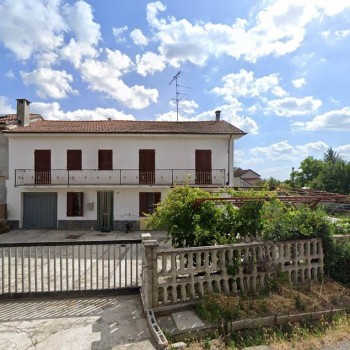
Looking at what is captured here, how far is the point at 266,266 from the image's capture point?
18.6 feet

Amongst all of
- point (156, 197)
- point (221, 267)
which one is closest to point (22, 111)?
point (156, 197)

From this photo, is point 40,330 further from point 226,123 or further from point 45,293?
point 226,123

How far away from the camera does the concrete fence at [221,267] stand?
5059mm

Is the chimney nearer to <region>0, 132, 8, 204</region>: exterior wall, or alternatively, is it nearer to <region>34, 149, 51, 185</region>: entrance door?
<region>0, 132, 8, 204</region>: exterior wall

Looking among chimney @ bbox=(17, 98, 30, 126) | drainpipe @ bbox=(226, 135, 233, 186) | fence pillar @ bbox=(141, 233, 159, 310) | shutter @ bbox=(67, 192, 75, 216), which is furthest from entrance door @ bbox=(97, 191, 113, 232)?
fence pillar @ bbox=(141, 233, 159, 310)

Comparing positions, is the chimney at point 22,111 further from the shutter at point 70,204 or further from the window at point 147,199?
the window at point 147,199

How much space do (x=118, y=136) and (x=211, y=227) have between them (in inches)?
438

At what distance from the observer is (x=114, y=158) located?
15781 mm

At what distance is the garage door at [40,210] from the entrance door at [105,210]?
2.70 meters

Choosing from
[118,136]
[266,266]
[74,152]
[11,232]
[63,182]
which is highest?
[118,136]

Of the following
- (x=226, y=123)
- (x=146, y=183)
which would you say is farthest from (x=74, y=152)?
(x=226, y=123)

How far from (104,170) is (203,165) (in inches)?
238

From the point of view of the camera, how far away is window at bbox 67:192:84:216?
15.7 meters

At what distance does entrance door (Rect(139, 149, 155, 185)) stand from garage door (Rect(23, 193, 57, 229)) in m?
5.53
